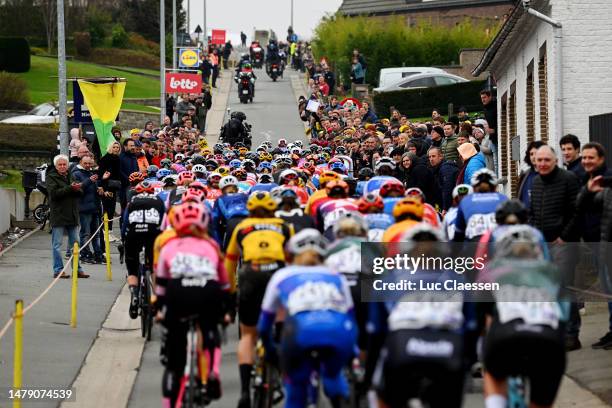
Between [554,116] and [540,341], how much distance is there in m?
14.6

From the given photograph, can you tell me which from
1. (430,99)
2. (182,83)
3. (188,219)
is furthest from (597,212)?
(430,99)

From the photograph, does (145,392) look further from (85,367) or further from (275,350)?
(275,350)

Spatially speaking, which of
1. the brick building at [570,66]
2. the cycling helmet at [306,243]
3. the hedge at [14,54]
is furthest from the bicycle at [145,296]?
the hedge at [14,54]

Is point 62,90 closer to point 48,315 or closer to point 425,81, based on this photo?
point 48,315

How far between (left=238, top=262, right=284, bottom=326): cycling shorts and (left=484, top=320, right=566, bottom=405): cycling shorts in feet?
10.2

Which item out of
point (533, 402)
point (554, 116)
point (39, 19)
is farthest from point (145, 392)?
point (39, 19)

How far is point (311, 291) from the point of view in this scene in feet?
34.1

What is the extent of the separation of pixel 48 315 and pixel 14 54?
55192 millimetres

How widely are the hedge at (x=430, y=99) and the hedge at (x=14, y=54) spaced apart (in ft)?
83.4

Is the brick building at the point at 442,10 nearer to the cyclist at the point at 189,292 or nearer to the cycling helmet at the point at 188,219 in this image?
the cycling helmet at the point at 188,219

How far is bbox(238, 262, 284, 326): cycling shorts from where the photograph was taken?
41.4 feet

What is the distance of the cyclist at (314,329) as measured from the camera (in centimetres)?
1024

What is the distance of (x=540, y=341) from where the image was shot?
976cm

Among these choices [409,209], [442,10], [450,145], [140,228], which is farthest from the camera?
[442,10]
